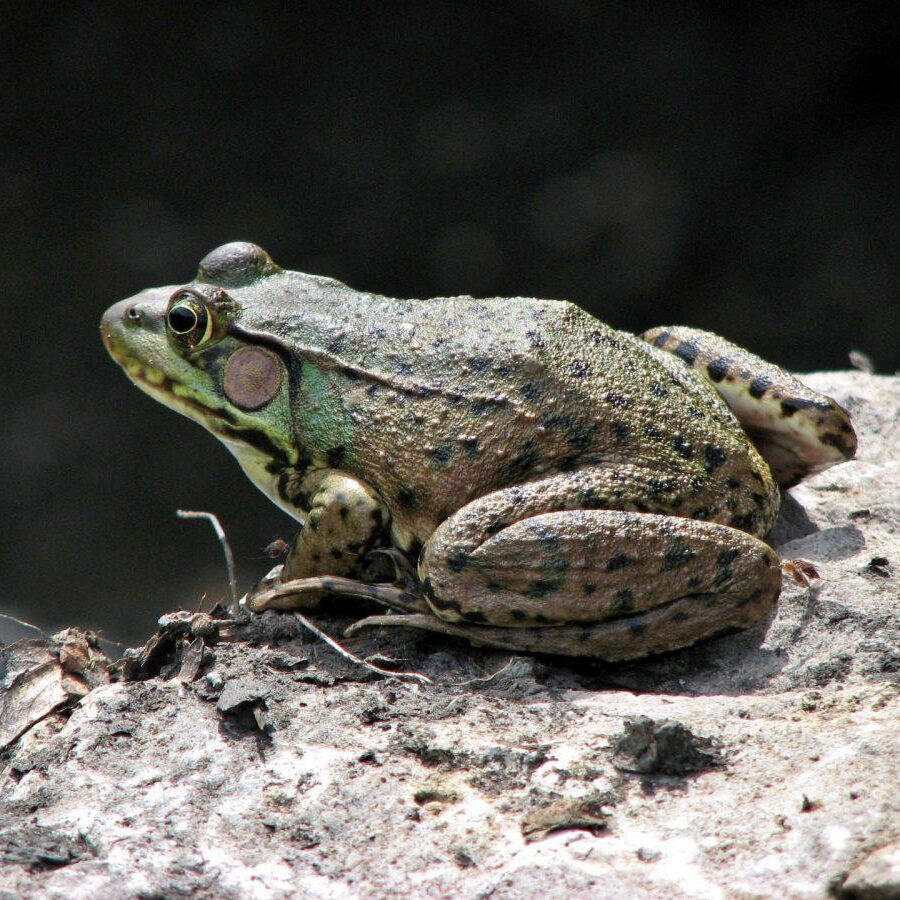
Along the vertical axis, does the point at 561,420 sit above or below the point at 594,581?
above

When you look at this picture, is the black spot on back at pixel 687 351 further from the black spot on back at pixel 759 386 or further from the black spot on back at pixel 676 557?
the black spot on back at pixel 676 557

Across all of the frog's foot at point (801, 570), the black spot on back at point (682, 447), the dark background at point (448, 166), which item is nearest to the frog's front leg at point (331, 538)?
the black spot on back at point (682, 447)

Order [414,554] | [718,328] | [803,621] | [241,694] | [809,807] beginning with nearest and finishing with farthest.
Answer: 1. [809,807]
2. [241,694]
3. [803,621]
4. [414,554]
5. [718,328]

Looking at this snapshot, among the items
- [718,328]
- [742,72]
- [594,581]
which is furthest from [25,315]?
[594,581]

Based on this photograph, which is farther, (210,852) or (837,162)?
(837,162)

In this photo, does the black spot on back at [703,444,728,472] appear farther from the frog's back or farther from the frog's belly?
the frog's belly

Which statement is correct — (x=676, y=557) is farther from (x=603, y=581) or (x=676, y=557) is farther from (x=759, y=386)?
(x=759, y=386)

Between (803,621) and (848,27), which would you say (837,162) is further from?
(803,621)
